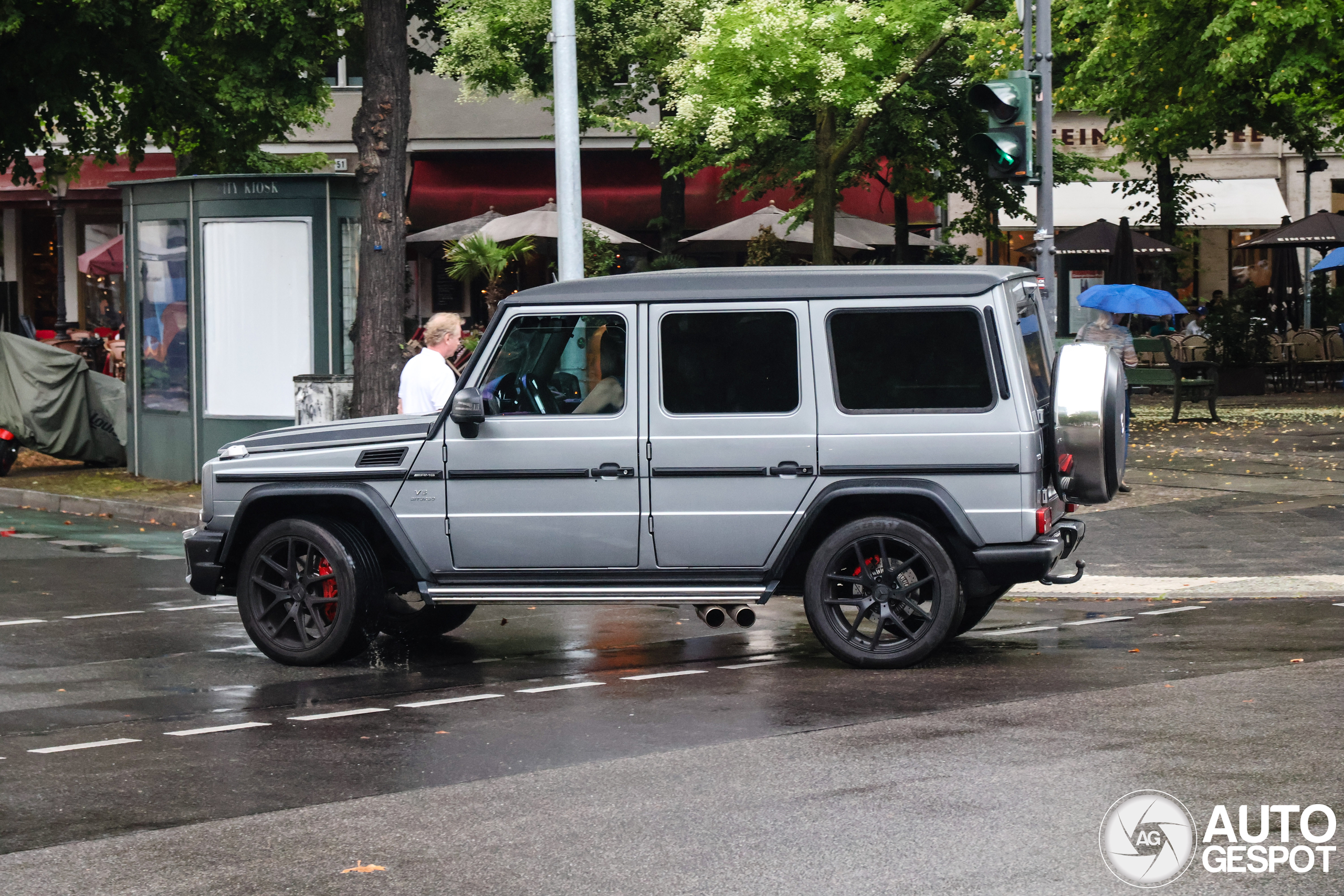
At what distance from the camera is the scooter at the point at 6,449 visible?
19.9m

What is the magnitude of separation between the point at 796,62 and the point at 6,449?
1019 centimetres

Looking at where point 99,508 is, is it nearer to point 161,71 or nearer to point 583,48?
point 161,71

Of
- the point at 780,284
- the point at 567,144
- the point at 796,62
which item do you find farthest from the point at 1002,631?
the point at 796,62

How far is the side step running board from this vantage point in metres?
8.49

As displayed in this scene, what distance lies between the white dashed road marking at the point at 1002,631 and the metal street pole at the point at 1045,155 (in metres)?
4.11

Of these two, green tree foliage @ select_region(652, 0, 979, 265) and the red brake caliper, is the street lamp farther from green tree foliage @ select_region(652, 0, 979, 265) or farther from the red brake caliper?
the red brake caliper

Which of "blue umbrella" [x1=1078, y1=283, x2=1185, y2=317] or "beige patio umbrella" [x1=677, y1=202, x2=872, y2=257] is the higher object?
"beige patio umbrella" [x1=677, y1=202, x2=872, y2=257]

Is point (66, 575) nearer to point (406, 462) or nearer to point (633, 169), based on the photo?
point (406, 462)

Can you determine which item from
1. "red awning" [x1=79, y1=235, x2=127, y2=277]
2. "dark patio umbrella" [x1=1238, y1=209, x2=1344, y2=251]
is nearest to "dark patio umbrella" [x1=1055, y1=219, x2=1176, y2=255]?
"dark patio umbrella" [x1=1238, y1=209, x2=1344, y2=251]

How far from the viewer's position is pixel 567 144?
1353 centimetres

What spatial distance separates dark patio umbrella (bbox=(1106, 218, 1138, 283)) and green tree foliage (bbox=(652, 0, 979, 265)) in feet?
14.9

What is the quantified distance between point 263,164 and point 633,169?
365 inches

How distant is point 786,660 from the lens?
8906mm

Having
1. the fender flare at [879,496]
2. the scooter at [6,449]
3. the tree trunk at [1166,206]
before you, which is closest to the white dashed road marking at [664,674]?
the fender flare at [879,496]
